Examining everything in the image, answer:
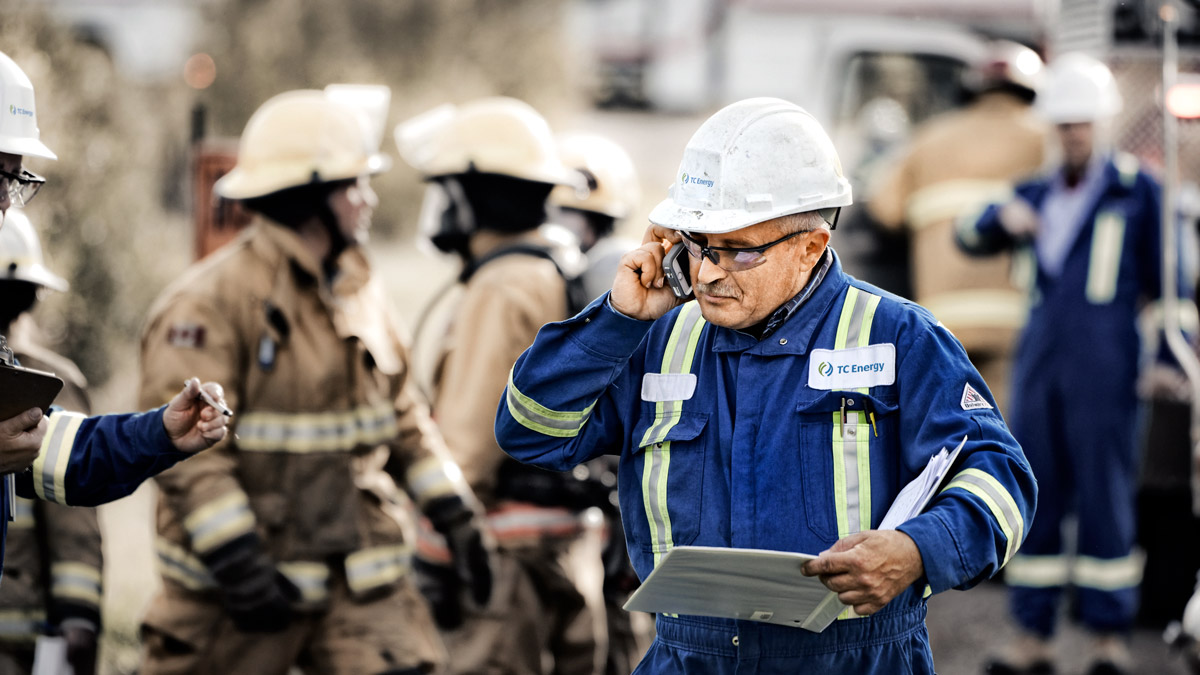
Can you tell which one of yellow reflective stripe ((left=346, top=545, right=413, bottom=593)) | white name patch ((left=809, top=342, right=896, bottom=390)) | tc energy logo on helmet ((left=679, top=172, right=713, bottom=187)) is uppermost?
tc energy logo on helmet ((left=679, top=172, right=713, bottom=187))

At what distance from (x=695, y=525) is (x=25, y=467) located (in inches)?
52.8

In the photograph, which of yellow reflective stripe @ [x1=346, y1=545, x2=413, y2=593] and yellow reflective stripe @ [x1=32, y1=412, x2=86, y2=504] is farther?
yellow reflective stripe @ [x1=346, y1=545, x2=413, y2=593]

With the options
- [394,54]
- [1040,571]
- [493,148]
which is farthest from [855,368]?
[394,54]

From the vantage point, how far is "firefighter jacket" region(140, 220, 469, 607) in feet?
13.2

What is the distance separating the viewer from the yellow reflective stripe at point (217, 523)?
154 inches

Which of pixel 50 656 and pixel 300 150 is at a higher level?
pixel 300 150

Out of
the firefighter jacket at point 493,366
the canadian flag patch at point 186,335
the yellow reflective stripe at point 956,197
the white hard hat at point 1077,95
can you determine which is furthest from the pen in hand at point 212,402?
the yellow reflective stripe at point 956,197

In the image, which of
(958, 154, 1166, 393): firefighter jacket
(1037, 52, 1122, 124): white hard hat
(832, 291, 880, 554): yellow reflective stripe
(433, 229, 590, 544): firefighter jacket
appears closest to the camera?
(832, 291, 880, 554): yellow reflective stripe

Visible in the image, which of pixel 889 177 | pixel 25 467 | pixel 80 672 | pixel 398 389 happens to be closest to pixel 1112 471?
pixel 889 177

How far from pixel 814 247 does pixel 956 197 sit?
4996 millimetres

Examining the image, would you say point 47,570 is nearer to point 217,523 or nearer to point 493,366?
point 217,523

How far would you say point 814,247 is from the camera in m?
2.78

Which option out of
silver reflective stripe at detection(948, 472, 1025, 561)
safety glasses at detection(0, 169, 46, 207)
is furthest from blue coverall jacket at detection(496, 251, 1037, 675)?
safety glasses at detection(0, 169, 46, 207)

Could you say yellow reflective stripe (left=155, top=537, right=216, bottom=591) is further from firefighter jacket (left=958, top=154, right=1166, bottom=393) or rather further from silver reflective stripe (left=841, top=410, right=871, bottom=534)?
firefighter jacket (left=958, top=154, right=1166, bottom=393)
